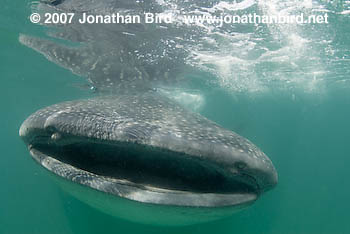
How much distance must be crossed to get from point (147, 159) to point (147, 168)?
104 mm

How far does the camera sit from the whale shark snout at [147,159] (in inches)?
95.3

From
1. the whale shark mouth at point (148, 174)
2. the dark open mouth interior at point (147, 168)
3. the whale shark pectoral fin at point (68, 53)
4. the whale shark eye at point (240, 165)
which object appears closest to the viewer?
the whale shark mouth at point (148, 174)

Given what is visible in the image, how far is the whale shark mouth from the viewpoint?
241 cm

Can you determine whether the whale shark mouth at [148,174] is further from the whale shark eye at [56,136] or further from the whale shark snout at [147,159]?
the whale shark eye at [56,136]

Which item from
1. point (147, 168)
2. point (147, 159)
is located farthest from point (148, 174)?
point (147, 159)

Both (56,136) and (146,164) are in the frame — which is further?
(146,164)

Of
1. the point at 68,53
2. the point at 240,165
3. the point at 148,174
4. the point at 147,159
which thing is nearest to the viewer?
the point at 240,165

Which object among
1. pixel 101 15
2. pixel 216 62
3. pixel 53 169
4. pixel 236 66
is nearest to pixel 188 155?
pixel 53 169

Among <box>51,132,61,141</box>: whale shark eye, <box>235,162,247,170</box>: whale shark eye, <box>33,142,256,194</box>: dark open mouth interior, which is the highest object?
<box>51,132,61,141</box>: whale shark eye

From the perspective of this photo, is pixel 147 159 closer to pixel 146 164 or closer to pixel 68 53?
pixel 146 164

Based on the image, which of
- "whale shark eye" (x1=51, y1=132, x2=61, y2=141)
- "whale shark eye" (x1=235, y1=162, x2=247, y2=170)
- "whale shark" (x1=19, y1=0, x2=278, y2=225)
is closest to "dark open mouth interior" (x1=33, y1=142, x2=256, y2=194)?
"whale shark" (x1=19, y1=0, x2=278, y2=225)

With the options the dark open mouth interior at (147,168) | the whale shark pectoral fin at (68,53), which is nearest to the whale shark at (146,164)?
the dark open mouth interior at (147,168)

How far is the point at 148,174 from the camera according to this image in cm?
286

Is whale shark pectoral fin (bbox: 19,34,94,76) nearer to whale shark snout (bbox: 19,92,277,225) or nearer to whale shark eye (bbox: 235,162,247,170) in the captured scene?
whale shark snout (bbox: 19,92,277,225)
